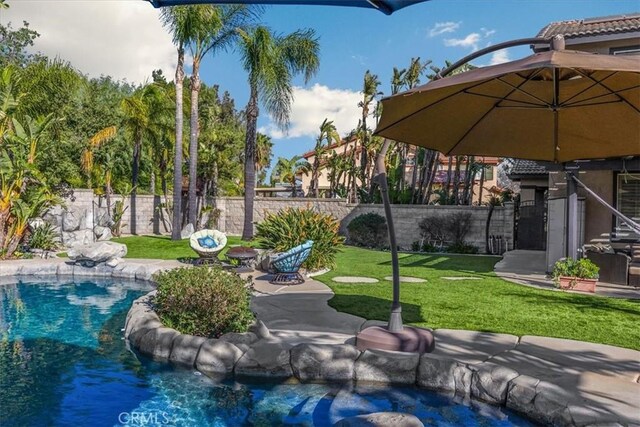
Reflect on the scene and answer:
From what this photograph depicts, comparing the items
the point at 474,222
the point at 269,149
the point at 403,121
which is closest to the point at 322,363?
the point at 403,121

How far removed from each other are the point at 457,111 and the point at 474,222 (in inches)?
586

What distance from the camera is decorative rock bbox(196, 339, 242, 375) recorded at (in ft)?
16.9

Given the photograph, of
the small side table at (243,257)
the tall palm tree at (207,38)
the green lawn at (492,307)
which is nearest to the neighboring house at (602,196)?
the green lawn at (492,307)

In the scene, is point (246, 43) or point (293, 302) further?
point (246, 43)

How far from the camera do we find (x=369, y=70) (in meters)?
24.6

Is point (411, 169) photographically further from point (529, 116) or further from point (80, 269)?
point (529, 116)

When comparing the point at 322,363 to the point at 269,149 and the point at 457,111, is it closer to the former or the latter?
the point at 457,111

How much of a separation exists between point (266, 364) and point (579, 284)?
6.95m

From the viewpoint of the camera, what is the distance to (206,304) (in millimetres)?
5902

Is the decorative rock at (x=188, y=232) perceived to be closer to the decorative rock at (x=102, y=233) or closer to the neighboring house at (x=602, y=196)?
the decorative rock at (x=102, y=233)

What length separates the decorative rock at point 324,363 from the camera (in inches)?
195

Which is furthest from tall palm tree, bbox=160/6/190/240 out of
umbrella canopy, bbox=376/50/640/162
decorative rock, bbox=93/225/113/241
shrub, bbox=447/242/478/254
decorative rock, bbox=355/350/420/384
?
decorative rock, bbox=355/350/420/384

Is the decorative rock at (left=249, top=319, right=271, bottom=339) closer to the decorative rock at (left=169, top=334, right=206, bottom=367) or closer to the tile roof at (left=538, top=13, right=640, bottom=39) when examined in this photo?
the decorative rock at (left=169, top=334, right=206, bottom=367)

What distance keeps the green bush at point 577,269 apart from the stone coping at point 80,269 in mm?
8568
